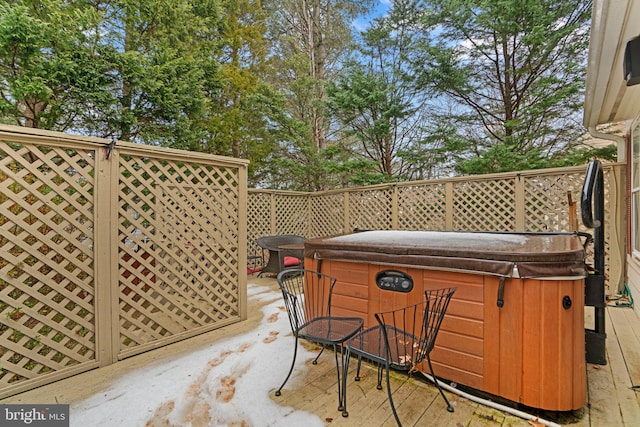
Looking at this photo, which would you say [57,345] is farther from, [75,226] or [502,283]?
[502,283]

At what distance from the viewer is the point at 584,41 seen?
5574 mm

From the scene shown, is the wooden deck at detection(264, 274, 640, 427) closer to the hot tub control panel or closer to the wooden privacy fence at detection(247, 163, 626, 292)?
the hot tub control panel

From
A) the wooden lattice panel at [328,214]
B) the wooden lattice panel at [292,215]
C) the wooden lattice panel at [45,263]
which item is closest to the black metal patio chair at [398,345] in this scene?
the wooden lattice panel at [45,263]

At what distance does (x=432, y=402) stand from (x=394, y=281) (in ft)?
2.67

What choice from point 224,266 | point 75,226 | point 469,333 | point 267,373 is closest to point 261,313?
point 224,266

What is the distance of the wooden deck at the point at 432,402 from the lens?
1669 mm

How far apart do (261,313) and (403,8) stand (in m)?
8.58

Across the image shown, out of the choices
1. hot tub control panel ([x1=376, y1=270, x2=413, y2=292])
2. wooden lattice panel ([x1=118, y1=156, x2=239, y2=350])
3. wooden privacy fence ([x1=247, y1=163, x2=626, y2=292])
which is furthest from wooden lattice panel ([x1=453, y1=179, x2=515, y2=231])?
wooden lattice panel ([x1=118, y1=156, x2=239, y2=350])

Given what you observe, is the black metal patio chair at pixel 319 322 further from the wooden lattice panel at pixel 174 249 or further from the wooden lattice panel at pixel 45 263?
the wooden lattice panel at pixel 45 263

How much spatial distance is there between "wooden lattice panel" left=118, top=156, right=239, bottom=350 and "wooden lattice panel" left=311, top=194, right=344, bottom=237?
3666 millimetres

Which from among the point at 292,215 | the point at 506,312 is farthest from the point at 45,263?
the point at 292,215

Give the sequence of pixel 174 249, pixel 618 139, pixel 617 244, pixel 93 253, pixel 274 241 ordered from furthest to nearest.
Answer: pixel 274 241 < pixel 618 139 < pixel 617 244 < pixel 174 249 < pixel 93 253

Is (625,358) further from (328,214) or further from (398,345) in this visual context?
(328,214)

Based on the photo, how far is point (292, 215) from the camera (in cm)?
705
